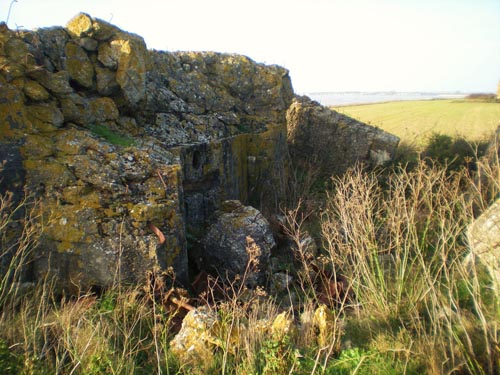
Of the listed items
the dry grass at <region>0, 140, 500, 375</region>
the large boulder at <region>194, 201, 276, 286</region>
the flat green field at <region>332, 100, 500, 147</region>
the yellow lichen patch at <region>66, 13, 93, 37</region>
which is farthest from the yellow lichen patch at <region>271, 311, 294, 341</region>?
the flat green field at <region>332, 100, 500, 147</region>

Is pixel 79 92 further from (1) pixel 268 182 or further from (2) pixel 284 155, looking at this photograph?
(2) pixel 284 155

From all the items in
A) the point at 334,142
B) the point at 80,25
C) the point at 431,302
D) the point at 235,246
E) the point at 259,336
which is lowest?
the point at 431,302

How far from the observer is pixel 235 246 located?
5.27m

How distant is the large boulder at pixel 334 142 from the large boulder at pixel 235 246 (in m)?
4.80

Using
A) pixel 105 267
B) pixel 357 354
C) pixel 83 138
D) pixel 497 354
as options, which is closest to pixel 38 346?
pixel 105 267

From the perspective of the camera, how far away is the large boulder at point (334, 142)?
1017cm

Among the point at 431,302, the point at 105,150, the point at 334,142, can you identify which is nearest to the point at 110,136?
the point at 105,150

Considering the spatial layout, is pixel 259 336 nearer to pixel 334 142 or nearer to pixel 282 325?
pixel 282 325

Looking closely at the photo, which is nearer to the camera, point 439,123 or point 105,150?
point 105,150

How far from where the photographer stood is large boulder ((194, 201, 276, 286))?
5215 mm

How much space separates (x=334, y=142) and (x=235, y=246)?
5.75 metres

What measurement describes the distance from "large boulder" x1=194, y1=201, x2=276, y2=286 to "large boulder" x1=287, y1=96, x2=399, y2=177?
15.7 feet

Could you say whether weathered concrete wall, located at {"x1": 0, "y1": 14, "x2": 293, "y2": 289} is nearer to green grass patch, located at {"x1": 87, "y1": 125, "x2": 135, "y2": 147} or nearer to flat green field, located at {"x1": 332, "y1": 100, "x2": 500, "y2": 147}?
green grass patch, located at {"x1": 87, "y1": 125, "x2": 135, "y2": 147}

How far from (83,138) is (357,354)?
3628 millimetres
